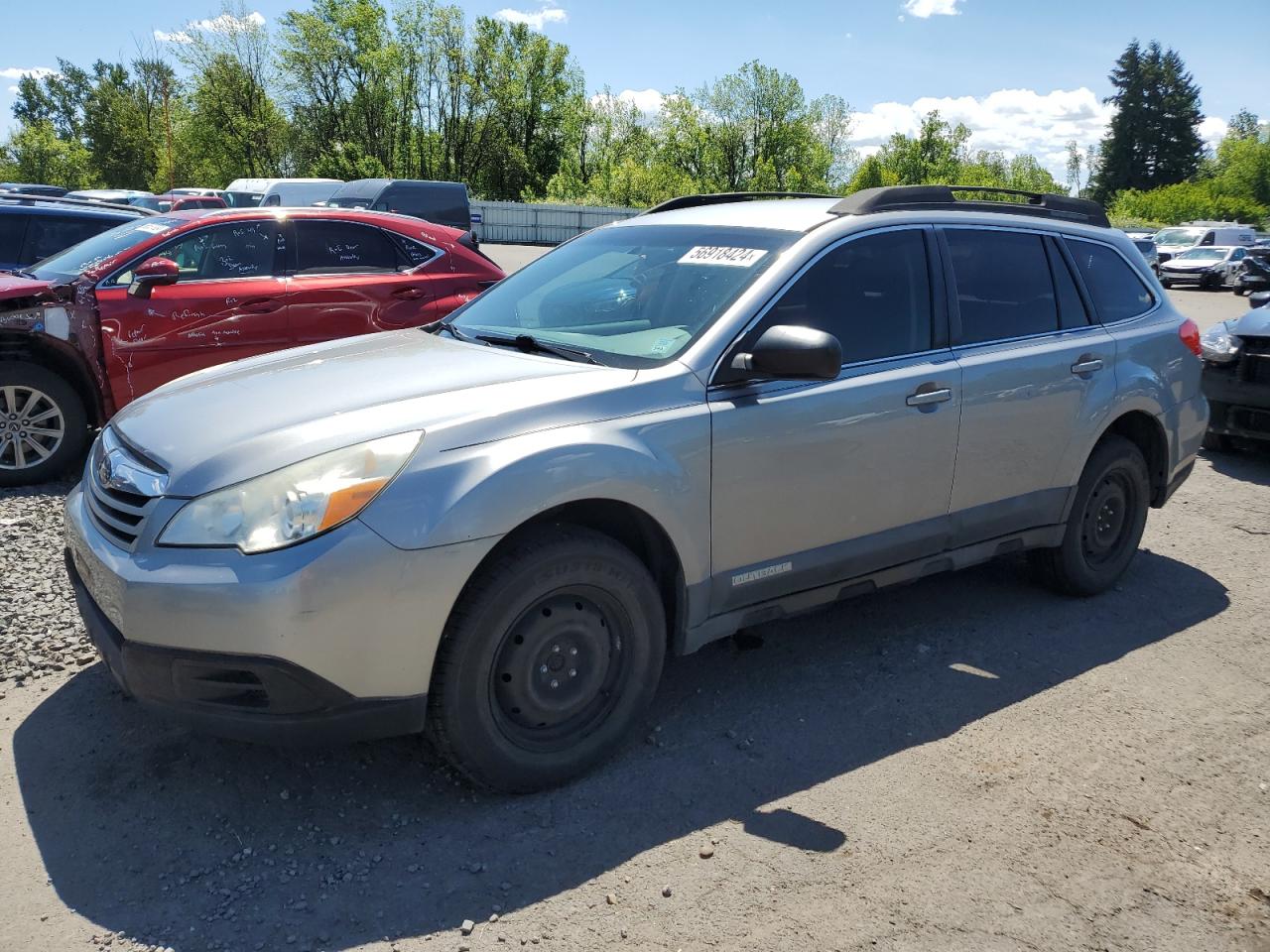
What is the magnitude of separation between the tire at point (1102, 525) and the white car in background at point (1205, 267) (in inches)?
1185

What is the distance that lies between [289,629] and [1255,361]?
25.1 feet

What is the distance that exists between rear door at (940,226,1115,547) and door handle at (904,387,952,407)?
0.12m

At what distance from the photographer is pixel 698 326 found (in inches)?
139

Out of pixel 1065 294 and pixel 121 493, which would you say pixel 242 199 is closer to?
pixel 1065 294

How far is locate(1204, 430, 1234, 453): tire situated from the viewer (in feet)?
27.1

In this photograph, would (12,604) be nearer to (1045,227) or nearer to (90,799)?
(90,799)

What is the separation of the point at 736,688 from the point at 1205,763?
1.66 meters

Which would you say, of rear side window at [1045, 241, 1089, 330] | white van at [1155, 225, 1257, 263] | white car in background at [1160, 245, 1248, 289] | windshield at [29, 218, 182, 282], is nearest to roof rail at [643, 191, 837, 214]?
rear side window at [1045, 241, 1089, 330]

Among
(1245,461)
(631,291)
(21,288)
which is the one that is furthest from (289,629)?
(1245,461)

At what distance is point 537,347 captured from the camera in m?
3.65

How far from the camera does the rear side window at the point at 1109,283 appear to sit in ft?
15.8

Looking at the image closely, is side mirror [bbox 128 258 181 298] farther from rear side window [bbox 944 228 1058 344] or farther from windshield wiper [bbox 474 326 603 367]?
rear side window [bbox 944 228 1058 344]

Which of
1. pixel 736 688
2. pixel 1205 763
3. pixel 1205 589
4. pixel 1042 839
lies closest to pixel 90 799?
pixel 736 688

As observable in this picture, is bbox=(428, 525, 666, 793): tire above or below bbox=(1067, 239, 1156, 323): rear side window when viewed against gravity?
below
